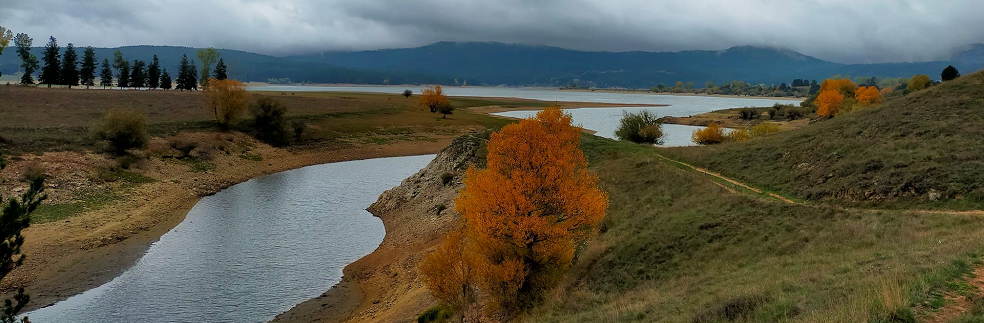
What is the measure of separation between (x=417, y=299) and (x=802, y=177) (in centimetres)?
2237

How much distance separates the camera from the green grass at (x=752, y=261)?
1249 cm

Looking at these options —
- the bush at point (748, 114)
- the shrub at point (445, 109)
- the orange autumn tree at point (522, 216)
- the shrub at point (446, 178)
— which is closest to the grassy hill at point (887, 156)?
the orange autumn tree at point (522, 216)

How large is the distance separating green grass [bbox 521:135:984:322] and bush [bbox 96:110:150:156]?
2207 inches

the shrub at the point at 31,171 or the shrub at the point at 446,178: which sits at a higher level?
the shrub at the point at 31,171

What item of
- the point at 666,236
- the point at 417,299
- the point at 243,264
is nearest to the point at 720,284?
the point at 666,236

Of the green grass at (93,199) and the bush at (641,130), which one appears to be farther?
the bush at (641,130)

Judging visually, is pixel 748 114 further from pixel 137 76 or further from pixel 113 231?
pixel 137 76

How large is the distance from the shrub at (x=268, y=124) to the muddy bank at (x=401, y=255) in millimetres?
40939

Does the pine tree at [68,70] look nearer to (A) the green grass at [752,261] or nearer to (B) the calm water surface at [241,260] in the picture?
(B) the calm water surface at [241,260]

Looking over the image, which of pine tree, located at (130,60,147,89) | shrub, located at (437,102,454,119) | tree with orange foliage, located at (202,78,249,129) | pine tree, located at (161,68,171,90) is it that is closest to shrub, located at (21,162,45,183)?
tree with orange foliage, located at (202,78,249,129)

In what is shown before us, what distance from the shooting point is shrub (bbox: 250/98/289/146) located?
8362 cm

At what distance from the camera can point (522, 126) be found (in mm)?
23875

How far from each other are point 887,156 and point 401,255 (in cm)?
2877

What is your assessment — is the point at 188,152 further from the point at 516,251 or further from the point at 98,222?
the point at 516,251
